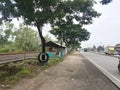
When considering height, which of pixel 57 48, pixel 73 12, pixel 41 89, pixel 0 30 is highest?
pixel 0 30

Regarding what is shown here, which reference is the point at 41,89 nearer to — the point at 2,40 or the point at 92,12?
the point at 92,12

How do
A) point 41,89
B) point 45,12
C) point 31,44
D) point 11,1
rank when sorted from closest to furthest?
point 41,89
point 11,1
point 45,12
point 31,44

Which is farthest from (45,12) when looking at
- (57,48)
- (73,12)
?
(57,48)

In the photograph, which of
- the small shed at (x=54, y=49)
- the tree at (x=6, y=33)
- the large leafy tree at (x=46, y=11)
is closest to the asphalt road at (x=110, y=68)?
the large leafy tree at (x=46, y=11)

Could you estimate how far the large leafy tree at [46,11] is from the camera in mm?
15102

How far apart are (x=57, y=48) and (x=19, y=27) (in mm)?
31813

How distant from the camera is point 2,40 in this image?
69625 millimetres

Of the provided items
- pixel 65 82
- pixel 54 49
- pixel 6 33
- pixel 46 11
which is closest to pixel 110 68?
pixel 46 11

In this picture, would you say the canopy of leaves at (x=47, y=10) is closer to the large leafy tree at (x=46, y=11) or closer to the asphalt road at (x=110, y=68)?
the large leafy tree at (x=46, y=11)

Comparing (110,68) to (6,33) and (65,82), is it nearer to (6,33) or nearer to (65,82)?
(65,82)

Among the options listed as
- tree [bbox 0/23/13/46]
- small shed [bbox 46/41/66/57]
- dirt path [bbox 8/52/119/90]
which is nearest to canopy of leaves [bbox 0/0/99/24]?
dirt path [bbox 8/52/119/90]

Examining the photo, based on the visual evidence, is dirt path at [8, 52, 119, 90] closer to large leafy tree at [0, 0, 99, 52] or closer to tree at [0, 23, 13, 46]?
large leafy tree at [0, 0, 99, 52]

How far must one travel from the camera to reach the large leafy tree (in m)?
15.1

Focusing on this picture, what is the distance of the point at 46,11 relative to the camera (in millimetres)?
17344
